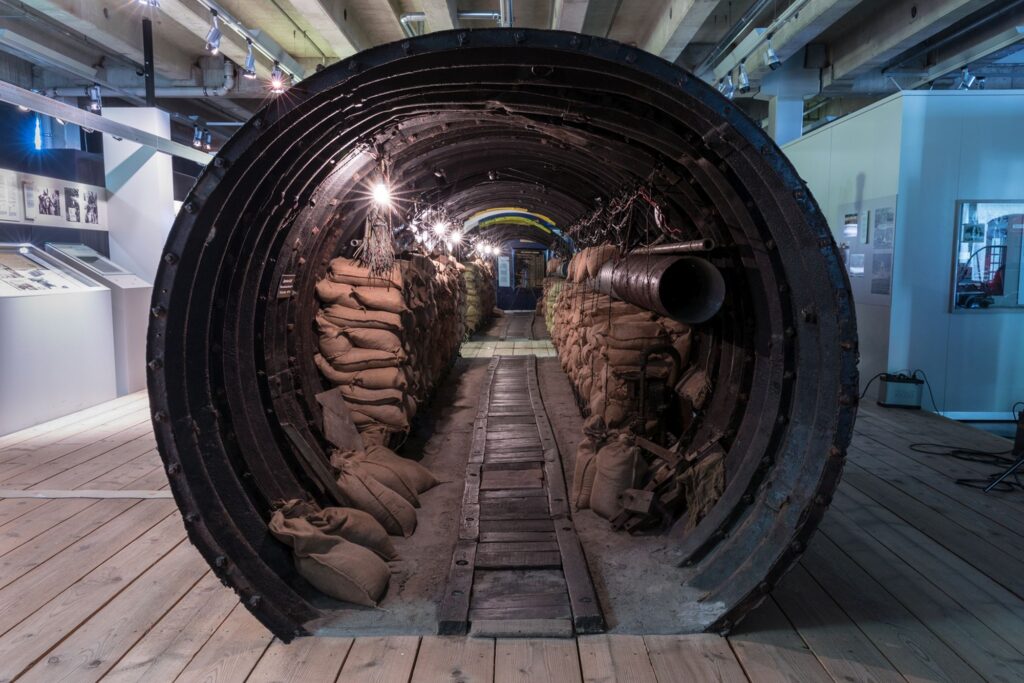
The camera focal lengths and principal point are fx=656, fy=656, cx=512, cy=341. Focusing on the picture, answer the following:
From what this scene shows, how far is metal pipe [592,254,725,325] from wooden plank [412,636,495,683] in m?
2.24

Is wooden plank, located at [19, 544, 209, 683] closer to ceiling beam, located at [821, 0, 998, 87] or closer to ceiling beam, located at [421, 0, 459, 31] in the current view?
ceiling beam, located at [421, 0, 459, 31]

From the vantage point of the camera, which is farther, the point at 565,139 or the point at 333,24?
the point at 333,24

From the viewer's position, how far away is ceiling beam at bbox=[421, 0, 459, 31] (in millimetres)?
5958

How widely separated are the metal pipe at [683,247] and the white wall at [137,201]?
813 centimetres

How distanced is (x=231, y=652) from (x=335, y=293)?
115 inches

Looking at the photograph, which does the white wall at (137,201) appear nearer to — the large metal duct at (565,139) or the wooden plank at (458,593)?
the large metal duct at (565,139)

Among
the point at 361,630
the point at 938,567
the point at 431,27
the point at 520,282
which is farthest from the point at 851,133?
the point at 520,282

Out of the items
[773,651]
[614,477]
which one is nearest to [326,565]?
[614,477]

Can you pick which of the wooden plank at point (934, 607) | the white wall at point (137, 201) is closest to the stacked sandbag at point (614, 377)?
the wooden plank at point (934, 607)

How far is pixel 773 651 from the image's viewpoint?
2.98m

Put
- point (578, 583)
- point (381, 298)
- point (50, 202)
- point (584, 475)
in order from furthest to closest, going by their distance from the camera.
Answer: point (50, 202) < point (381, 298) < point (584, 475) < point (578, 583)

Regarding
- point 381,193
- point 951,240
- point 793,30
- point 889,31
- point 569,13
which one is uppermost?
point 889,31

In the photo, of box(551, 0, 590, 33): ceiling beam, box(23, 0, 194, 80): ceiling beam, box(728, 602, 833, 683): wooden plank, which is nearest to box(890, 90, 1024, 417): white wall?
box(551, 0, 590, 33): ceiling beam

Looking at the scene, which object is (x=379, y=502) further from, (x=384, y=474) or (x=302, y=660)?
(x=302, y=660)
